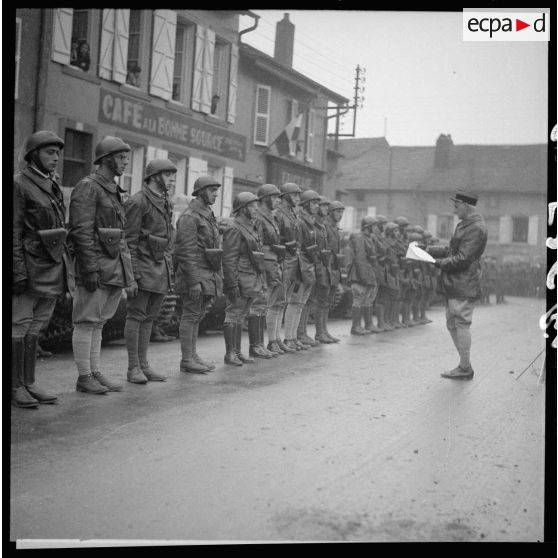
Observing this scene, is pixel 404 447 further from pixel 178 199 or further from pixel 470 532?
pixel 178 199

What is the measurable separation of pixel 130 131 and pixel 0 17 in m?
4.69

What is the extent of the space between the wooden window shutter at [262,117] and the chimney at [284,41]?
54.5 inches

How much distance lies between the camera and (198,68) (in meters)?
8.36

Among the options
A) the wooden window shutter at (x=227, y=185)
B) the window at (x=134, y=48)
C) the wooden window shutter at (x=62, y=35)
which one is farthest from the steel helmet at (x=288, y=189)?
the wooden window shutter at (x=62, y=35)

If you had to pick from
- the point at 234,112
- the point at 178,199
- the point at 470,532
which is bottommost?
the point at 470,532

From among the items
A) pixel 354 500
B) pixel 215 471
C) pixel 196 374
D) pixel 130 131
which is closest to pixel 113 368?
pixel 196 374

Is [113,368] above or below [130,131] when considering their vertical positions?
below

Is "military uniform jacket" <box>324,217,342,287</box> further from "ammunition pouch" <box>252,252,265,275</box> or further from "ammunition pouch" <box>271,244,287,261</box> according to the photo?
"ammunition pouch" <box>252,252,265,275</box>

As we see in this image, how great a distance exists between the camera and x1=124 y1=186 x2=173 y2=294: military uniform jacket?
264 inches

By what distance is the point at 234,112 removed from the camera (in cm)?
873

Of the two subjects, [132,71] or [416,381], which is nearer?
[416,381]

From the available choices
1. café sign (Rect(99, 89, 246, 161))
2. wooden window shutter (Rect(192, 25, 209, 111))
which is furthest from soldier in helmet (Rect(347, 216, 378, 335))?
wooden window shutter (Rect(192, 25, 209, 111))

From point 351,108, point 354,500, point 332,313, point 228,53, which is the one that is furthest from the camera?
point 332,313

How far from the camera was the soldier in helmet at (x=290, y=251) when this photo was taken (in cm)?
962
